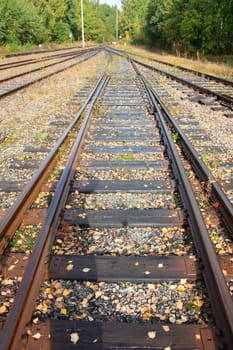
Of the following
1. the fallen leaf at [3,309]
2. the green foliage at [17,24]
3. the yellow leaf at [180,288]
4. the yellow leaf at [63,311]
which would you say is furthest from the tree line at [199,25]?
the fallen leaf at [3,309]

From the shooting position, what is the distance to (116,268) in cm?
329

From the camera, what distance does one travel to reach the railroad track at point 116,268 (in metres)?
2.57

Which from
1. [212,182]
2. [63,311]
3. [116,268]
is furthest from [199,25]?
[63,311]

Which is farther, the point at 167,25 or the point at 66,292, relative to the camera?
the point at 167,25

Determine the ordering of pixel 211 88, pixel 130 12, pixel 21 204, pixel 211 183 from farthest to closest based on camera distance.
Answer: pixel 130 12
pixel 211 88
pixel 211 183
pixel 21 204

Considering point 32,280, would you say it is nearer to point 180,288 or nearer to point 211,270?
point 180,288

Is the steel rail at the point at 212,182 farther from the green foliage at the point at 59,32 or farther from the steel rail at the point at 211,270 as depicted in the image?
the green foliage at the point at 59,32

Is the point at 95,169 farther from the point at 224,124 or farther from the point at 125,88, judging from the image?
the point at 125,88

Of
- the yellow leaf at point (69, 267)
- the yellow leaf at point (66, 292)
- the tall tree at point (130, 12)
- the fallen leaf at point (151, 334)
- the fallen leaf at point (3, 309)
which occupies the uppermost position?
the tall tree at point (130, 12)

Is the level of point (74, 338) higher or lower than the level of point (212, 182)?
lower

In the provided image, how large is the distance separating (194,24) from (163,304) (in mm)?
37448

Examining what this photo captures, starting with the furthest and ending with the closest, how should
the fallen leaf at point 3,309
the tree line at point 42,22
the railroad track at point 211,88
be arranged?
the tree line at point 42,22, the railroad track at point 211,88, the fallen leaf at point 3,309

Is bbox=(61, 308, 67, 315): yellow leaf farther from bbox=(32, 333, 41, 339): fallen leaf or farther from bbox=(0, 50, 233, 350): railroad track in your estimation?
bbox=(32, 333, 41, 339): fallen leaf

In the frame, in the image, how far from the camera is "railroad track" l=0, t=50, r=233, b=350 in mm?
2568
